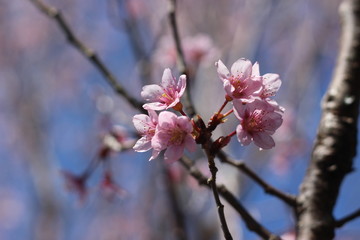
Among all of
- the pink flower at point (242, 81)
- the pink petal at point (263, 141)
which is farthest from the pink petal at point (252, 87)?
the pink petal at point (263, 141)

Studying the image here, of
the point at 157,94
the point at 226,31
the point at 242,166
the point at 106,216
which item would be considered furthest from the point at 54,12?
the point at 106,216

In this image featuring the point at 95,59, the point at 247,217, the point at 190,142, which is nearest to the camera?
the point at 190,142

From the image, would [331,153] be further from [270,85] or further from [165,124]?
[165,124]

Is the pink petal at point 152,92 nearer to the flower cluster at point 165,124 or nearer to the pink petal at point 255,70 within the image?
the flower cluster at point 165,124

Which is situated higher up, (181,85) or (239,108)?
(181,85)

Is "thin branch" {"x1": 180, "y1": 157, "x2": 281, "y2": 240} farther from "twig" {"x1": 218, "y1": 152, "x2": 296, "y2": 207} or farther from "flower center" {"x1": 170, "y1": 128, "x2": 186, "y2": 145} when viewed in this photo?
"flower center" {"x1": 170, "y1": 128, "x2": 186, "y2": 145}

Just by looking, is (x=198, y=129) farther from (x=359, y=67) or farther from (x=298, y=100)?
(x=298, y=100)

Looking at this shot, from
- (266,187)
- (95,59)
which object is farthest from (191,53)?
(266,187)

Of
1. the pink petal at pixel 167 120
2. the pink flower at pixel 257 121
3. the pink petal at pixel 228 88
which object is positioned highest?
the pink petal at pixel 228 88
